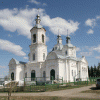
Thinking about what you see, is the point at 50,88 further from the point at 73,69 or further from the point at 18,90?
the point at 73,69

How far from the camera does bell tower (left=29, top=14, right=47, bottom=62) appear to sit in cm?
3047

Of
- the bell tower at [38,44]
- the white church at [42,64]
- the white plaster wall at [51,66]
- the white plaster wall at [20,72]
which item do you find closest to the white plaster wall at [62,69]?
the white church at [42,64]

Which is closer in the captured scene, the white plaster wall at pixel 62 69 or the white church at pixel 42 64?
the white plaster wall at pixel 62 69

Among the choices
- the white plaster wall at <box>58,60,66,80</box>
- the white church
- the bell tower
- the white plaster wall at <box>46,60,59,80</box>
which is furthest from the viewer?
the bell tower

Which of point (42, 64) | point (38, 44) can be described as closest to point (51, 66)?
point (42, 64)

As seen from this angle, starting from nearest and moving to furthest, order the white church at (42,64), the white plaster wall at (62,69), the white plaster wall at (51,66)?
the white plaster wall at (51,66) < the white plaster wall at (62,69) < the white church at (42,64)

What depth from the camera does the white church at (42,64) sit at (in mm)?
26984

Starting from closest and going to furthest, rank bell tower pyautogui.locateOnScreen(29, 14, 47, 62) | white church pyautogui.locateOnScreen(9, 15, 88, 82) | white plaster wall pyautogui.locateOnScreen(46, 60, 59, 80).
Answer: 1. white plaster wall pyautogui.locateOnScreen(46, 60, 59, 80)
2. white church pyautogui.locateOnScreen(9, 15, 88, 82)
3. bell tower pyautogui.locateOnScreen(29, 14, 47, 62)

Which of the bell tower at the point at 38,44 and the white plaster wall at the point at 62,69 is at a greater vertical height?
the bell tower at the point at 38,44

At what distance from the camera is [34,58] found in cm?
3095

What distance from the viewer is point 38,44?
30.5m

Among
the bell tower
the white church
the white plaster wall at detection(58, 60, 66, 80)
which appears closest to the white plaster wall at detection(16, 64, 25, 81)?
the white church

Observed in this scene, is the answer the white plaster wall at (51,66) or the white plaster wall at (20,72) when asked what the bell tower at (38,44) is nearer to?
the white plaster wall at (20,72)

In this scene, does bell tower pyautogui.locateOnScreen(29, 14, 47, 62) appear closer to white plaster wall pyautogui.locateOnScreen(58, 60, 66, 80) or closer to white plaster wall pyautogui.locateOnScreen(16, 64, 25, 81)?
white plaster wall pyautogui.locateOnScreen(16, 64, 25, 81)
